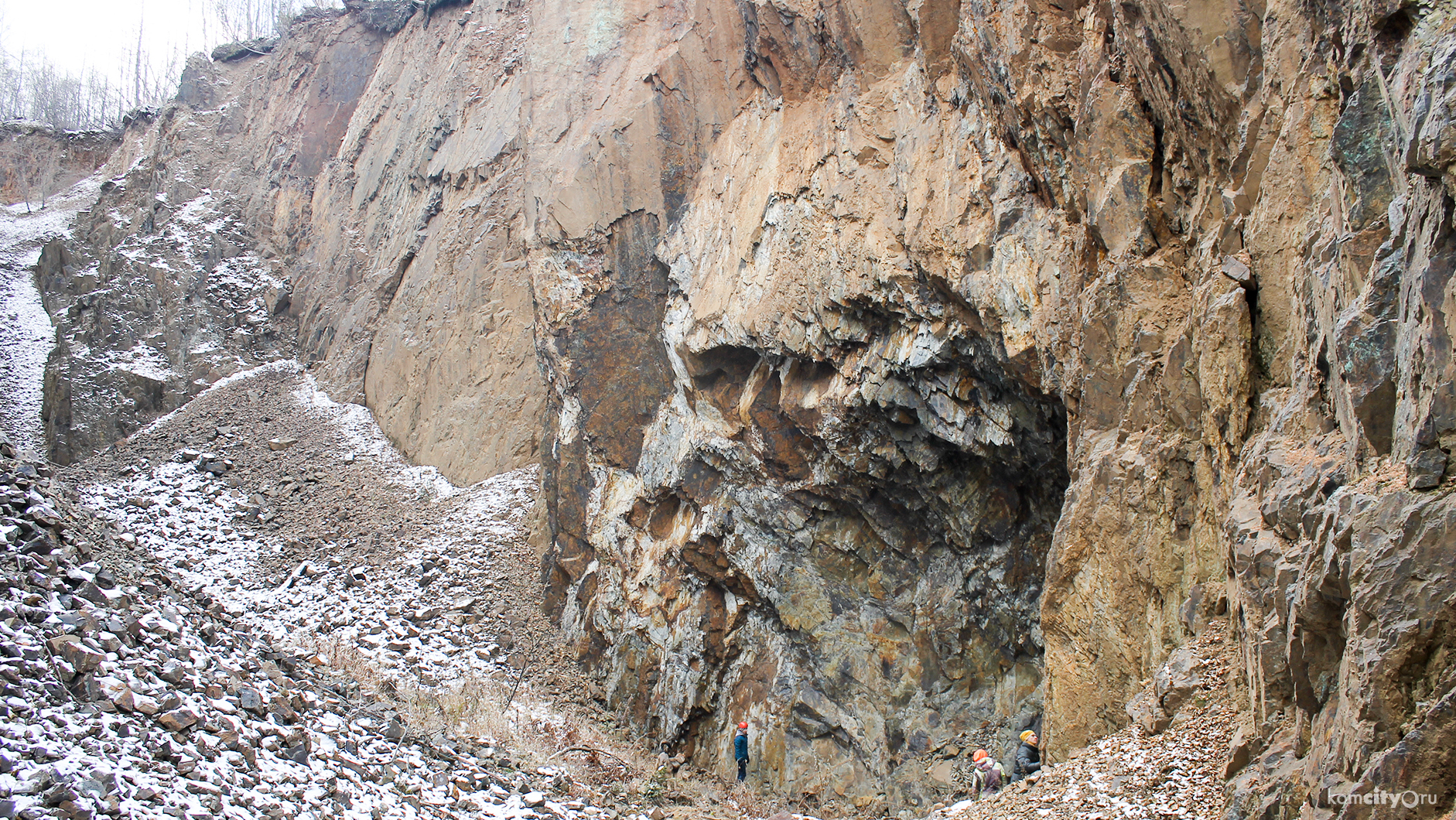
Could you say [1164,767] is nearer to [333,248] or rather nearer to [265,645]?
[265,645]

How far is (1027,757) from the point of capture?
29.7 ft

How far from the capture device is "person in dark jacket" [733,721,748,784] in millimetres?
12422

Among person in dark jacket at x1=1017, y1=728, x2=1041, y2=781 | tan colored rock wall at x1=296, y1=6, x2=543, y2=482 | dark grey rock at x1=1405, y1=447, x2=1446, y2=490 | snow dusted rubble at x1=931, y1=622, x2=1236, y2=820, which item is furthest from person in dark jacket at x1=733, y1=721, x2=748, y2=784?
dark grey rock at x1=1405, y1=447, x2=1446, y2=490

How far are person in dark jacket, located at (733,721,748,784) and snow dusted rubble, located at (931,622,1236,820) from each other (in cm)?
596

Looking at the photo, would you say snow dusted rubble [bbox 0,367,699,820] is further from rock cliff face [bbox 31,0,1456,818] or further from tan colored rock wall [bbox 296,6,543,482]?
rock cliff face [bbox 31,0,1456,818]

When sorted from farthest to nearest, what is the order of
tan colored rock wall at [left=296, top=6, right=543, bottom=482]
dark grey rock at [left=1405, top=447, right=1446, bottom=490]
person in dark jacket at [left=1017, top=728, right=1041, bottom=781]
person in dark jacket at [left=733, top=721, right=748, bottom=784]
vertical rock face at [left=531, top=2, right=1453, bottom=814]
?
1. tan colored rock wall at [left=296, top=6, right=543, bottom=482]
2. person in dark jacket at [left=733, top=721, right=748, bottom=784]
3. person in dark jacket at [left=1017, top=728, right=1041, bottom=781]
4. vertical rock face at [left=531, top=2, right=1453, bottom=814]
5. dark grey rock at [left=1405, top=447, right=1446, bottom=490]

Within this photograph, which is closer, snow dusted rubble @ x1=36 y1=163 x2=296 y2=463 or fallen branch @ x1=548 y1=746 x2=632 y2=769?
fallen branch @ x1=548 y1=746 x2=632 y2=769

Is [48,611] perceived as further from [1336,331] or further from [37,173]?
[37,173]

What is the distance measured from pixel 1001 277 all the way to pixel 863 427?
3.11 metres

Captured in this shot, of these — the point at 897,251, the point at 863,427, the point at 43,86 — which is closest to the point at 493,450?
the point at 863,427

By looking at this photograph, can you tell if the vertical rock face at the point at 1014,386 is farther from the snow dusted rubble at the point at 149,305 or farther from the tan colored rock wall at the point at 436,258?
the snow dusted rubble at the point at 149,305

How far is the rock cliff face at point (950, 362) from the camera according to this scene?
4.18m

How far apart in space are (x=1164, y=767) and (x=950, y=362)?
535 cm

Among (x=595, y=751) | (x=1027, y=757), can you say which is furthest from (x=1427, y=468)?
(x=595, y=751)
